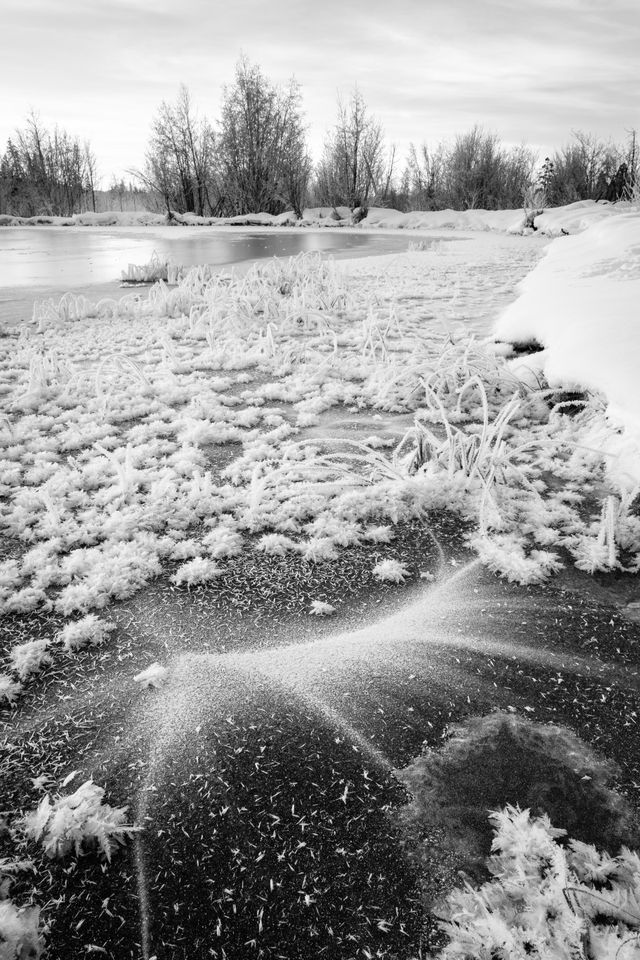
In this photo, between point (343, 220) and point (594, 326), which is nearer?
point (594, 326)

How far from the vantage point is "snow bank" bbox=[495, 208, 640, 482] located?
2363 millimetres

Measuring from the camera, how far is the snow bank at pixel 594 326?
236 centimetres

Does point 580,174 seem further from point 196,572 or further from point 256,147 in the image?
point 196,572

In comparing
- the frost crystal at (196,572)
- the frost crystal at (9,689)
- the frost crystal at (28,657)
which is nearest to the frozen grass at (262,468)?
the frost crystal at (196,572)

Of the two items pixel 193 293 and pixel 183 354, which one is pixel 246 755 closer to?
pixel 183 354

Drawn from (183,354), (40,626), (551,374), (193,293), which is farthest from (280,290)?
(40,626)

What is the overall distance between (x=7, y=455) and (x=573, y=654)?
2632 mm

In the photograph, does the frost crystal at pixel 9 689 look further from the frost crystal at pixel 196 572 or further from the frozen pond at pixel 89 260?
the frozen pond at pixel 89 260

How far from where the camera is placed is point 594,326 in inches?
116

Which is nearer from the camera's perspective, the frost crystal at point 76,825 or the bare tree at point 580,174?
the frost crystal at point 76,825

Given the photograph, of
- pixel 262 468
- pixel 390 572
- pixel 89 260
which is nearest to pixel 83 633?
pixel 390 572

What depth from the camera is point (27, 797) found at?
3.44 feet

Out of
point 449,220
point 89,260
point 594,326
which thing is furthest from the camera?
point 449,220

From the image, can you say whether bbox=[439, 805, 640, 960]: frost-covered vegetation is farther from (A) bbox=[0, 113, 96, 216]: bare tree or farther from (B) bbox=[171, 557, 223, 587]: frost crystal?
(A) bbox=[0, 113, 96, 216]: bare tree
